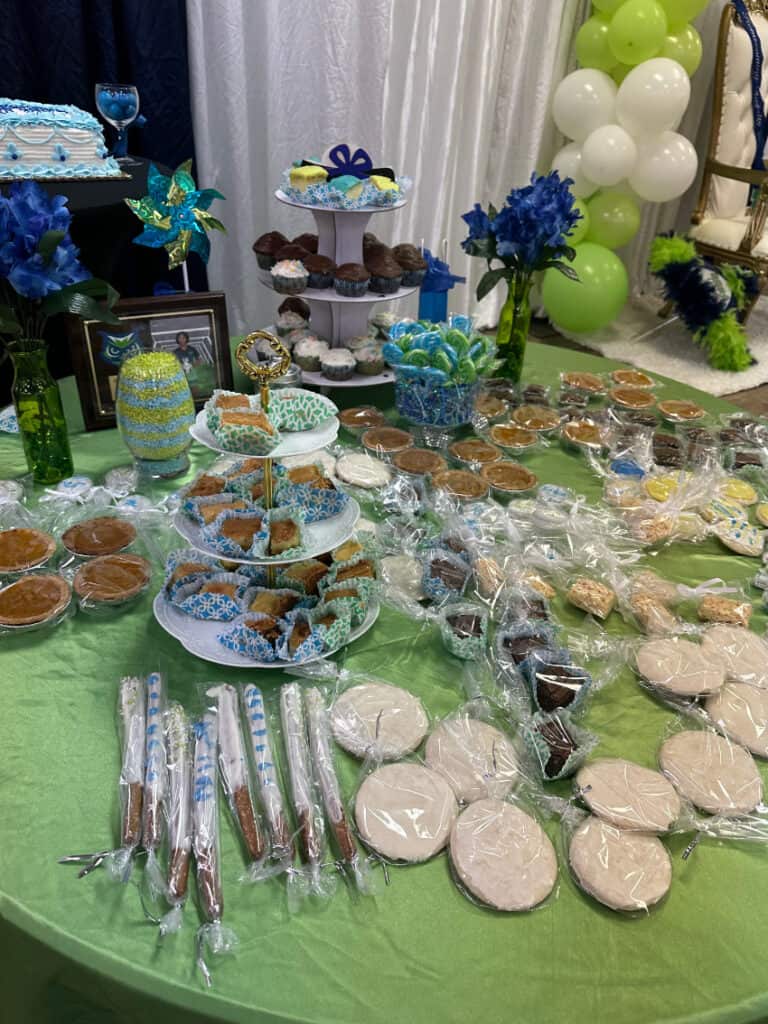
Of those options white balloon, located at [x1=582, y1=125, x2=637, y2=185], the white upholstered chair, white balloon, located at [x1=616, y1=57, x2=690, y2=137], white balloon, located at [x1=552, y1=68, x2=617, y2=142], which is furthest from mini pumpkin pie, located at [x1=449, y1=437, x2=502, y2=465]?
the white upholstered chair

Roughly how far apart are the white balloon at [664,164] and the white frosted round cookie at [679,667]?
341cm

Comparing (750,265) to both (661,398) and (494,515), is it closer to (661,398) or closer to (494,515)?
(661,398)

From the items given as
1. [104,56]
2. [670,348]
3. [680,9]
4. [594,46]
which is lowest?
[670,348]

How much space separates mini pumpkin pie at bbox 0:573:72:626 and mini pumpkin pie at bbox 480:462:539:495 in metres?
0.85

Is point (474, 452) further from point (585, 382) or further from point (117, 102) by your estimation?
point (117, 102)

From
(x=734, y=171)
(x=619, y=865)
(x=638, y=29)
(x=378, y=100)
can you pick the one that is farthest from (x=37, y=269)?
(x=734, y=171)

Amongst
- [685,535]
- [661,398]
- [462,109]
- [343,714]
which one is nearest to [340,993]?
[343,714]

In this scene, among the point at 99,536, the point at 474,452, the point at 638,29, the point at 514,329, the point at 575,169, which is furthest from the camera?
the point at 575,169

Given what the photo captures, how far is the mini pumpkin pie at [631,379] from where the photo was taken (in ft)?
6.76

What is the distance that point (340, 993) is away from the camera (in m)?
0.71

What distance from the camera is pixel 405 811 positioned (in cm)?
88

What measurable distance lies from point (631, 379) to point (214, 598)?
143 cm

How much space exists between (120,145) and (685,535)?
245cm

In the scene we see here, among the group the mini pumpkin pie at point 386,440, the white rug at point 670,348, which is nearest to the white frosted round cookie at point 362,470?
the mini pumpkin pie at point 386,440
